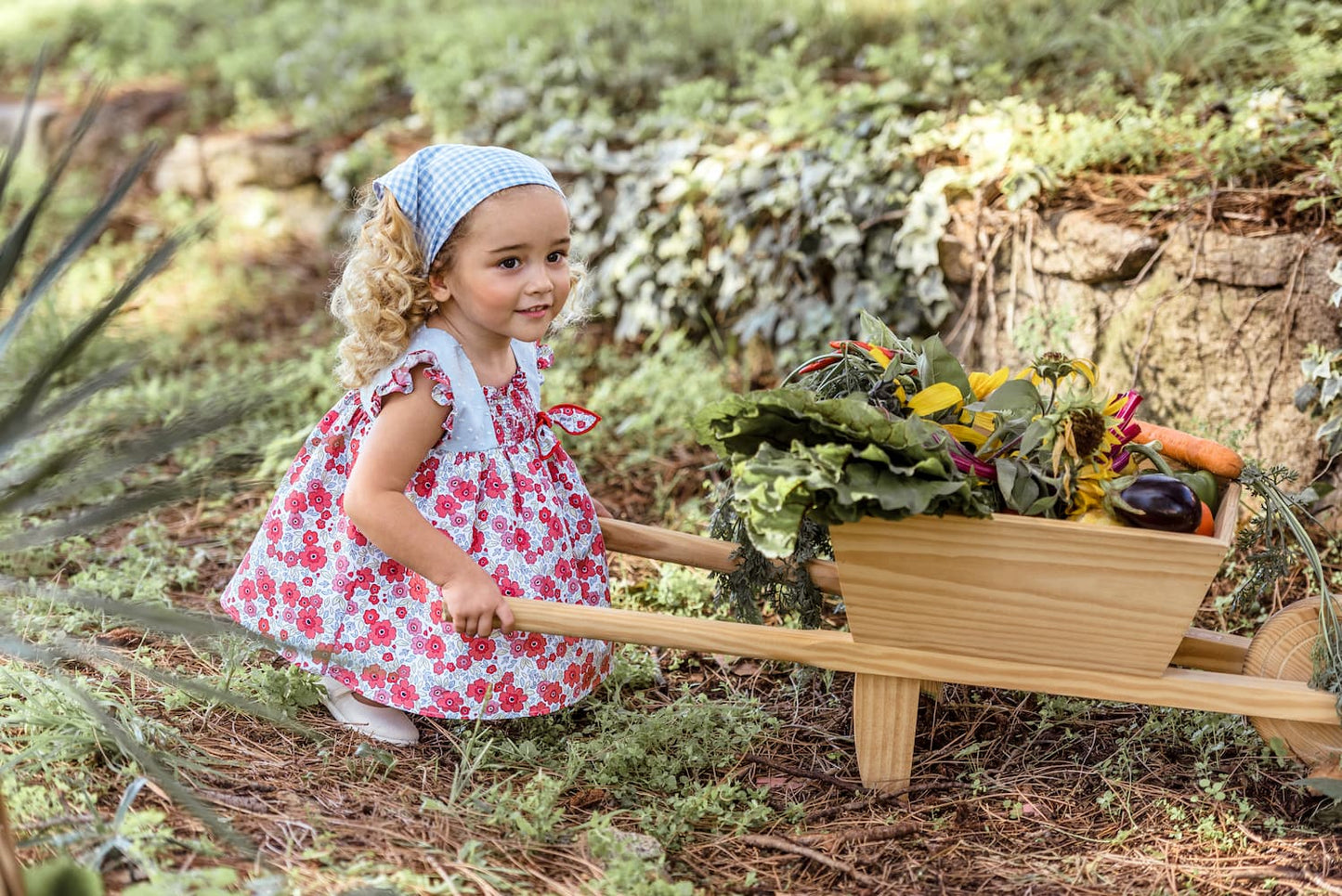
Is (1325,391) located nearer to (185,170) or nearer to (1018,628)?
(1018,628)

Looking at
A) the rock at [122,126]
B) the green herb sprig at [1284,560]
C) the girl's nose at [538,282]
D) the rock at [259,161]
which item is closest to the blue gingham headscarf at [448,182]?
the girl's nose at [538,282]

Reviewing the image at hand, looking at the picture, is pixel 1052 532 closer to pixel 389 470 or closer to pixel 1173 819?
pixel 1173 819

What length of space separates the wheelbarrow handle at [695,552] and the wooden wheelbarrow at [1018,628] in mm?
231

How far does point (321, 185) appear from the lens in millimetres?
5582

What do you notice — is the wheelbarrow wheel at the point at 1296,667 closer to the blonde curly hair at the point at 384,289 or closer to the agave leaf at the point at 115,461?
the blonde curly hair at the point at 384,289

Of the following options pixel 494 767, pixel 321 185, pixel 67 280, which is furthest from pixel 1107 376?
pixel 67 280

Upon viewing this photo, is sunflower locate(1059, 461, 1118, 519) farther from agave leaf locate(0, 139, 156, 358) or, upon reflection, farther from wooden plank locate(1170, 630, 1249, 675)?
agave leaf locate(0, 139, 156, 358)

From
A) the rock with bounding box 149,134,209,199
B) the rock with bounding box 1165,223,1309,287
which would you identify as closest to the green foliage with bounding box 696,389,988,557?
the rock with bounding box 1165,223,1309,287

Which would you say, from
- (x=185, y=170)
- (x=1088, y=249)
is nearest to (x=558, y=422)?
(x=1088, y=249)

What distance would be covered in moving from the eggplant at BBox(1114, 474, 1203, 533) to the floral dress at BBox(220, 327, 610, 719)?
111 cm

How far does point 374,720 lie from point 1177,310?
7.71 ft

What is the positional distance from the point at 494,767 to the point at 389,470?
24.1 inches

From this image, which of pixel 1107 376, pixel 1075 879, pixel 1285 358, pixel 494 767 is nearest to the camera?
pixel 1075 879

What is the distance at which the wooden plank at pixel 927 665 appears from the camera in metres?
1.99
